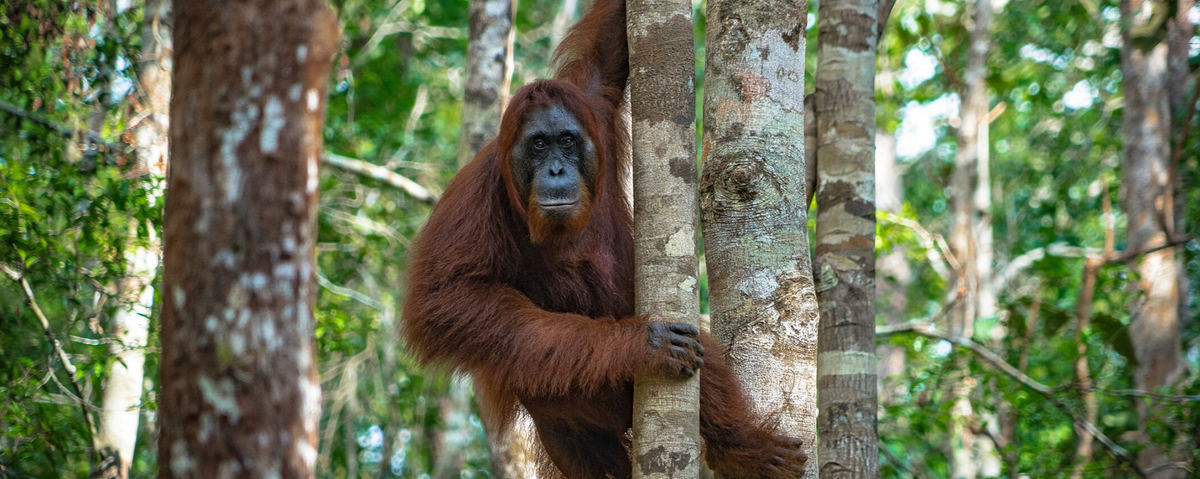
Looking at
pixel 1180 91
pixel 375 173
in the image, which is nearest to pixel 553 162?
pixel 375 173

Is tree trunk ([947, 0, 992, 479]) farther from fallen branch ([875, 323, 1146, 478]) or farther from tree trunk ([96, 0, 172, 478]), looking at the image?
tree trunk ([96, 0, 172, 478])

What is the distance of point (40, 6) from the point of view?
4.63 m

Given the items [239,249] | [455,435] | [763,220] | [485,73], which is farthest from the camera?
[455,435]

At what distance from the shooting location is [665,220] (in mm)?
2482

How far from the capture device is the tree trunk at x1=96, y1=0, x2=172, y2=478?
5137 mm

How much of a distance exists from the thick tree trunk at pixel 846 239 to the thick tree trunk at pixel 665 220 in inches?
45.8

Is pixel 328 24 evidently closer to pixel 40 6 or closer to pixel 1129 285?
pixel 40 6

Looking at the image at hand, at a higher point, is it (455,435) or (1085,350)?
(1085,350)

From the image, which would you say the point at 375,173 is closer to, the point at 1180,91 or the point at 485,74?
the point at 485,74

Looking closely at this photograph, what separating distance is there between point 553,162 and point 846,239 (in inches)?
51.4

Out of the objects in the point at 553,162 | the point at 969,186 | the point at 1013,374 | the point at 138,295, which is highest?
the point at 969,186

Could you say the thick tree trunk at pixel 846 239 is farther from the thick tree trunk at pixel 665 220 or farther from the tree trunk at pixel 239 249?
the tree trunk at pixel 239 249

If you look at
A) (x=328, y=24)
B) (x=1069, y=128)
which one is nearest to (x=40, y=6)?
(x=328, y=24)

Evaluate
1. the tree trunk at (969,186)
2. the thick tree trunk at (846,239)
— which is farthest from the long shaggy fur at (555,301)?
the tree trunk at (969,186)
